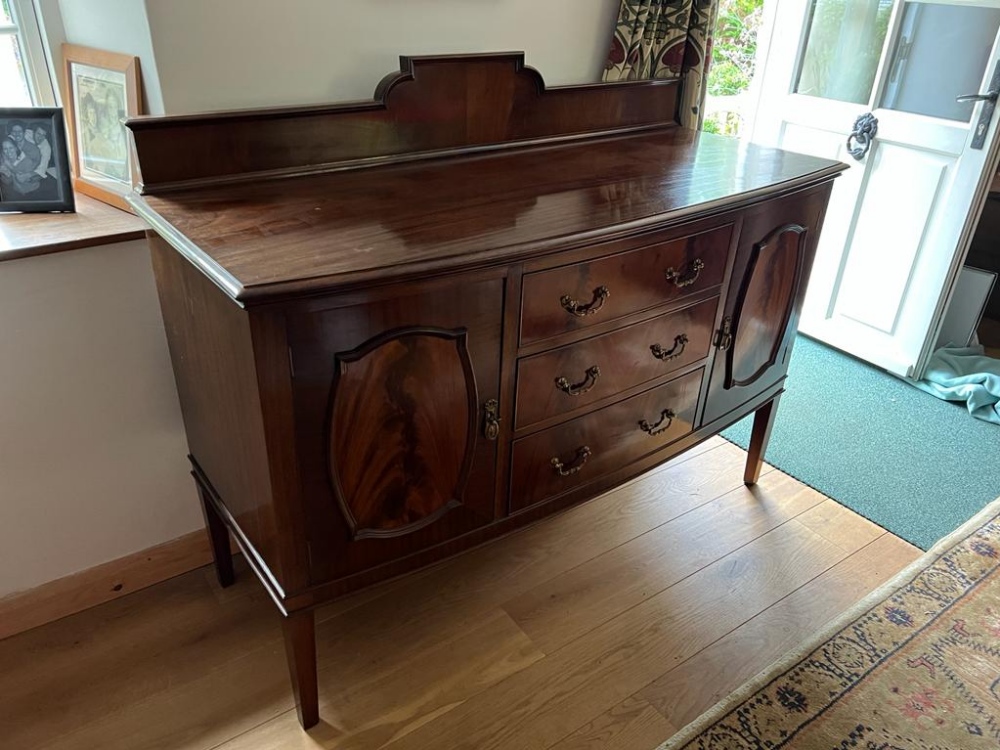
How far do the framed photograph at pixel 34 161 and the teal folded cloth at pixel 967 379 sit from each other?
2695mm

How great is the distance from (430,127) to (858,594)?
1.46 metres

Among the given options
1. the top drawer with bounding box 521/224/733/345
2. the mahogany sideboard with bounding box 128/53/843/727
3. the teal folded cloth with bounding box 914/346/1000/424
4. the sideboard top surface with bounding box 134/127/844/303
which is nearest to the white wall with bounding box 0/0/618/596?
the mahogany sideboard with bounding box 128/53/843/727

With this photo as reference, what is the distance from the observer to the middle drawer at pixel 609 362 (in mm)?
→ 1319

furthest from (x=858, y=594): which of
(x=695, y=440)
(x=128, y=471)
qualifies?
(x=128, y=471)

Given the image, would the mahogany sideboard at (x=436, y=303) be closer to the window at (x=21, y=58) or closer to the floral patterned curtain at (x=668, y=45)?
the floral patterned curtain at (x=668, y=45)

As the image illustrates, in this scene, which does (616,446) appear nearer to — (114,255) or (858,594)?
(858,594)

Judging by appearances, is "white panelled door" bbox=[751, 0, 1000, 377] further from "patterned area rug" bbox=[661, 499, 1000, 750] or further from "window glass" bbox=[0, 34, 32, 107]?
"window glass" bbox=[0, 34, 32, 107]

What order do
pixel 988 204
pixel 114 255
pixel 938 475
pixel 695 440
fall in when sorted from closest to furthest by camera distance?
pixel 114 255
pixel 695 440
pixel 938 475
pixel 988 204

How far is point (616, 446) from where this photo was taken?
156cm

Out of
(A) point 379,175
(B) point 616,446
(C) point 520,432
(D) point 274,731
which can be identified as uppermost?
(A) point 379,175

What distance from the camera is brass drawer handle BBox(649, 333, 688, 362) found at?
149 cm

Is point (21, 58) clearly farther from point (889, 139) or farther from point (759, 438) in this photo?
point (889, 139)

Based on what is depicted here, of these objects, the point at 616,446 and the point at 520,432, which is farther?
the point at 616,446

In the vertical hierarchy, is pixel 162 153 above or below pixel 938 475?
above
